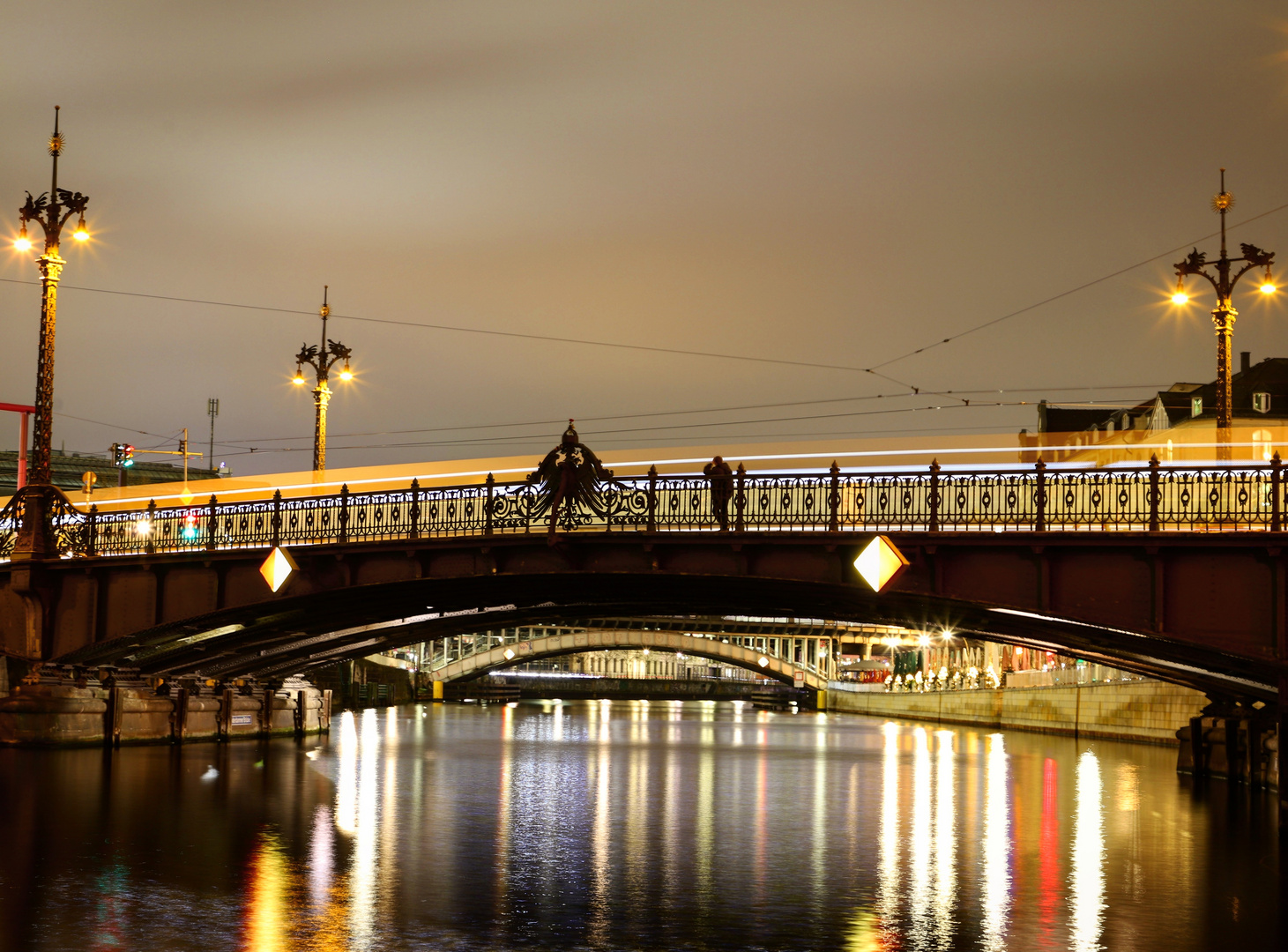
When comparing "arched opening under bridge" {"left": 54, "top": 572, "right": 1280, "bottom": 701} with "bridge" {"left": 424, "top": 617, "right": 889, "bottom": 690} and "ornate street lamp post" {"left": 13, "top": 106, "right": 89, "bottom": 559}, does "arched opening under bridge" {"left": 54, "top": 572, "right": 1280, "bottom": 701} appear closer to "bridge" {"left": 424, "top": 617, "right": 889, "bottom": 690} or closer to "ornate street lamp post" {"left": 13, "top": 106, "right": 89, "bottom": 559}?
"ornate street lamp post" {"left": 13, "top": 106, "right": 89, "bottom": 559}

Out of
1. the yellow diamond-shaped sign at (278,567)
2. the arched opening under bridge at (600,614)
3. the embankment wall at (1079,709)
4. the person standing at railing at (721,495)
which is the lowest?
the embankment wall at (1079,709)

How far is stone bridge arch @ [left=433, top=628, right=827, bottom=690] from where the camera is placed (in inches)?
4232

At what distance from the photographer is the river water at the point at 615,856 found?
52.3ft

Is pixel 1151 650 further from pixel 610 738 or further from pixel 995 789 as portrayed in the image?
pixel 610 738

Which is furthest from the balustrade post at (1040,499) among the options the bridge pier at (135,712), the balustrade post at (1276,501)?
the bridge pier at (135,712)

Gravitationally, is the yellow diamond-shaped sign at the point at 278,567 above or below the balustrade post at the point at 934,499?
below

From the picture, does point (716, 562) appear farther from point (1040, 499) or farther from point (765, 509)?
point (1040, 499)

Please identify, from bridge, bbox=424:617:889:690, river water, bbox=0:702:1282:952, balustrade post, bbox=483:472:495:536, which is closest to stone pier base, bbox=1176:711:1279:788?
river water, bbox=0:702:1282:952

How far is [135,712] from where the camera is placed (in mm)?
46969

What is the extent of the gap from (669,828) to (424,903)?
31.7 ft

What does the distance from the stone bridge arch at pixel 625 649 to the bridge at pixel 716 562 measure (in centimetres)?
5843

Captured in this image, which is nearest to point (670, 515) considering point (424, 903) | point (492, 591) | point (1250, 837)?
point (492, 591)

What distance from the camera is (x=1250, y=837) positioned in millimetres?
26828

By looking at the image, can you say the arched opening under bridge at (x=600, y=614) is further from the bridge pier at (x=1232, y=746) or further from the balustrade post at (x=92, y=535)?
the balustrade post at (x=92, y=535)
